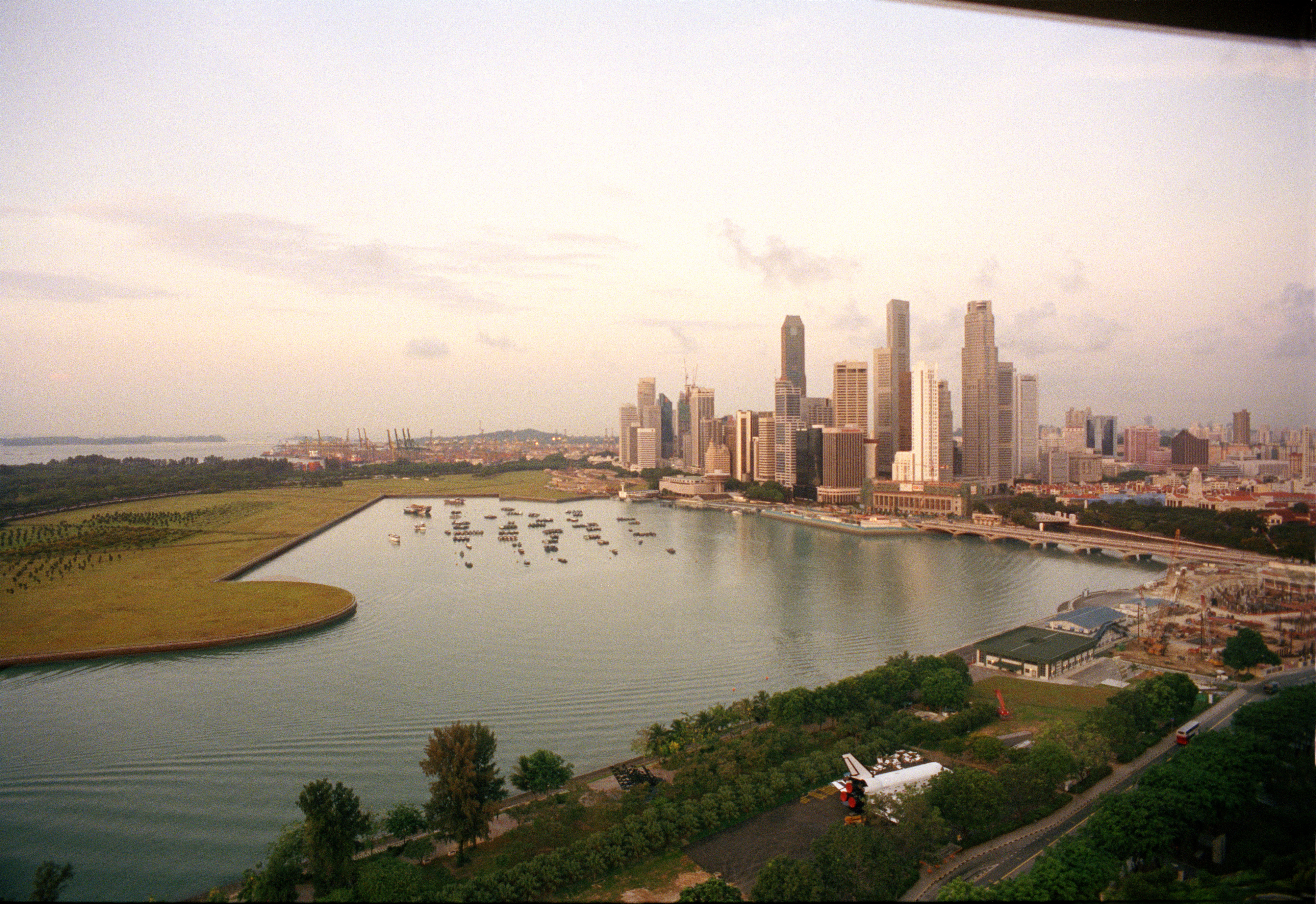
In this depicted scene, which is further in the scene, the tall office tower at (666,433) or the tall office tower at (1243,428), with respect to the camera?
the tall office tower at (666,433)

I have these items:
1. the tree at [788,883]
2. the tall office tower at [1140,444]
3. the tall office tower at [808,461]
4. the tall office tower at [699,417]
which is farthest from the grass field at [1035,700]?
the tall office tower at [699,417]

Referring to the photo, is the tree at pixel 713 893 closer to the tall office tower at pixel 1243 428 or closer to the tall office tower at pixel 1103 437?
the tall office tower at pixel 1243 428

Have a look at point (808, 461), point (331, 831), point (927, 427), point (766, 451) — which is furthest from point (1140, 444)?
point (331, 831)

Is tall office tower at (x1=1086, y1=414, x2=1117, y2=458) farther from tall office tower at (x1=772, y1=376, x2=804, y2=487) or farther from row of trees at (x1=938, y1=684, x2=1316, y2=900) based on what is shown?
row of trees at (x1=938, y1=684, x2=1316, y2=900)

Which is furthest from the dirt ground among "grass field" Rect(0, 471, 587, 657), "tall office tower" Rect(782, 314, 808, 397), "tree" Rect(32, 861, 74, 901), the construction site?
"tall office tower" Rect(782, 314, 808, 397)

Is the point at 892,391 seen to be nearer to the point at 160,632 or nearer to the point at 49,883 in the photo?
the point at 160,632

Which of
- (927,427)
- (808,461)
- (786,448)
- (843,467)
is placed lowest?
(843,467)
